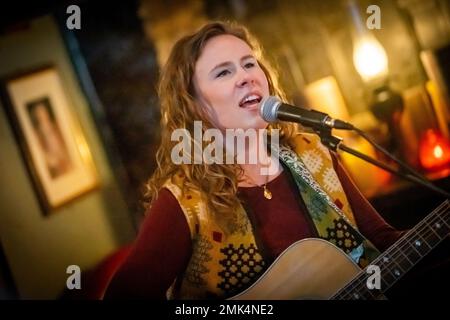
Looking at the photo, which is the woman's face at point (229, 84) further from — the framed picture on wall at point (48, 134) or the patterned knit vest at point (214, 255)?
the framed picture on wall at point (48, 134)

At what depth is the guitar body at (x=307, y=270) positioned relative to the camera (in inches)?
55.1

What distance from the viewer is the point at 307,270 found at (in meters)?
1.41

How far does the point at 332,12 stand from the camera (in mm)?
1688

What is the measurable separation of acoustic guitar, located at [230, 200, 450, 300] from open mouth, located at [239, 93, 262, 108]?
50 centimetres

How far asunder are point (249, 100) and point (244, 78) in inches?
A: 3.1

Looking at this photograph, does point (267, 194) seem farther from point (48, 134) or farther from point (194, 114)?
point (48, 134)

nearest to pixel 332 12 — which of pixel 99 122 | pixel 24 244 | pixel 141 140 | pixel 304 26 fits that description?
pixel 304 26

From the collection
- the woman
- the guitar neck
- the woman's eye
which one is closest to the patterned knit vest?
the woman

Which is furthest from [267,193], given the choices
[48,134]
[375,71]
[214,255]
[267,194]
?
[48,134]

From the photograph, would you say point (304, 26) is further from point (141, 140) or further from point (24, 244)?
point (24, 244)

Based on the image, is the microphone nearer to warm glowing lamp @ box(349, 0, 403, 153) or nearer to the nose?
the nose

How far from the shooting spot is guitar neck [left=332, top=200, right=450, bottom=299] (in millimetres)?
1328

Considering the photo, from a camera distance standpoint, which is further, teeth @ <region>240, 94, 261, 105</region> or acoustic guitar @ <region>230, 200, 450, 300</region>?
teeth @ <region>240, 94, 261, 105</region>

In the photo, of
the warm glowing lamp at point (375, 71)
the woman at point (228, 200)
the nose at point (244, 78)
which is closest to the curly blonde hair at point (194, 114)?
the woman at point (228, 200)
